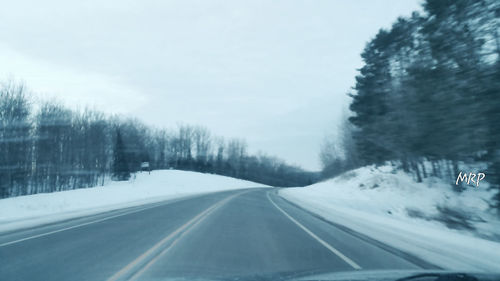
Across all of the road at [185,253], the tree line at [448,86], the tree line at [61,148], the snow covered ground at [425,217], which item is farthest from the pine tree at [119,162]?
the tree line at [448,86]

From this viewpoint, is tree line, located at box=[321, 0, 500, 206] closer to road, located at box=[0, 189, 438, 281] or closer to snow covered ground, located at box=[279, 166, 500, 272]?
snow covered ground, located at box=[279, 166, 500, 272]

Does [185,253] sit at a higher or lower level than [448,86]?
lower

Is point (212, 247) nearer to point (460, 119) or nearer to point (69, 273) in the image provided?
point (69, 273)

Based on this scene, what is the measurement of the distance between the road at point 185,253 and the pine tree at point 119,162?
51286 millimetres

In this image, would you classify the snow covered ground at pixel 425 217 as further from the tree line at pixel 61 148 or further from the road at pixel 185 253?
the tree line at pixel 61 148

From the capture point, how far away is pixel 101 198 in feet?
103

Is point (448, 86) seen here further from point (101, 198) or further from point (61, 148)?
point (61, 148)

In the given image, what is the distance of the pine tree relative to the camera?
59625 millimetres

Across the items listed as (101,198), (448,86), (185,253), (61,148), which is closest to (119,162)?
(61,148)

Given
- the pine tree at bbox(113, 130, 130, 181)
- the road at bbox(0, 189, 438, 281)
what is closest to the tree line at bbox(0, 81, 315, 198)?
the pine tree at bbox(113, 130, 130, 181)

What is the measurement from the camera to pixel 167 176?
7625 cm

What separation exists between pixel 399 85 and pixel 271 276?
13011mm

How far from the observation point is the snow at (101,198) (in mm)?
15219

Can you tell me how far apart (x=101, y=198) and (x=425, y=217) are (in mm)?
27698
